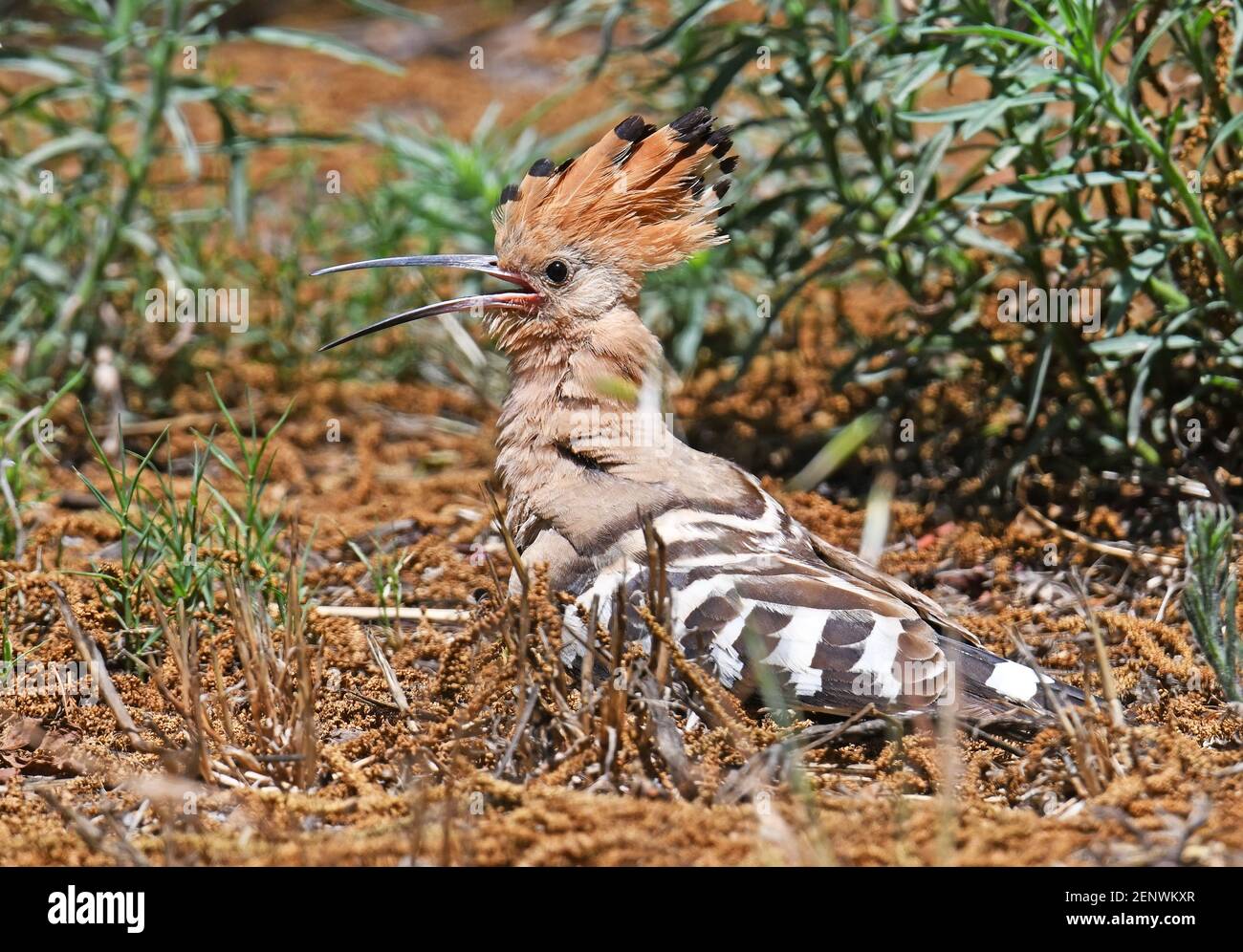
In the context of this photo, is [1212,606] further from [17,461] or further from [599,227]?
[17,461]

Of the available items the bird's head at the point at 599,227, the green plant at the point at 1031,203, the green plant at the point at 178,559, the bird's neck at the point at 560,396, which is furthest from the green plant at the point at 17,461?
the green plant at the point at 1031,203

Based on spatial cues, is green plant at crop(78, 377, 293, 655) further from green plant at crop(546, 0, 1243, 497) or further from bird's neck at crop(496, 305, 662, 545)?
green plant at crop(546, 0, 1243, 497)

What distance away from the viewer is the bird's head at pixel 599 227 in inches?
115

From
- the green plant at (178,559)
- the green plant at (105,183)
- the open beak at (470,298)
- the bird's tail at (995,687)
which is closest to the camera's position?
the bird's tail at (995,687)

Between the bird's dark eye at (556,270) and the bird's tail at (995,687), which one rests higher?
the bird's dark eye at (556,270)

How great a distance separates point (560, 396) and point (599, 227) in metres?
0.36

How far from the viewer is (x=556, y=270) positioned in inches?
119

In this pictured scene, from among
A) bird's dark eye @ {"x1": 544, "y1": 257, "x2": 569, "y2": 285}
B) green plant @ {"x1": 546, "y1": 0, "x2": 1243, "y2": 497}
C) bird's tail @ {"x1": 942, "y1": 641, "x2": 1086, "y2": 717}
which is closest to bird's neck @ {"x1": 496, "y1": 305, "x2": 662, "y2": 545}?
bird's dark eye @ {"x1": 544, "y1": 257, "x2": 569, "y2": 285}

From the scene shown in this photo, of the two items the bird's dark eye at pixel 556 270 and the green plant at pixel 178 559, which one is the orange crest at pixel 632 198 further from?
the green plant at pixel 178 559

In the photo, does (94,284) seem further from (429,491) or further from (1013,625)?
(1013,625)

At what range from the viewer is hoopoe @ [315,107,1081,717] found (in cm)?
237

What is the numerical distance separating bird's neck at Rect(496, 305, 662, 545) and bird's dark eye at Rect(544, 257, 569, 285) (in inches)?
4.6

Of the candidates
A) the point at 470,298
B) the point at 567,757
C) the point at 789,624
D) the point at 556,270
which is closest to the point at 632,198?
the point at 556,270
